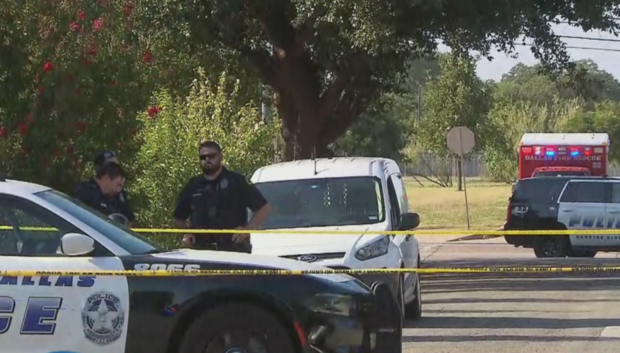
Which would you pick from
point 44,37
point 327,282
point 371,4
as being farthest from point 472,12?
point 327,282

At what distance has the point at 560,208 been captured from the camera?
23469mm

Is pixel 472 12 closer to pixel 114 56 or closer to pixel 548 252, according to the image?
pixel 114 56

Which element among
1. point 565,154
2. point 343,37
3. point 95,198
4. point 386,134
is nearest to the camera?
point 95,198

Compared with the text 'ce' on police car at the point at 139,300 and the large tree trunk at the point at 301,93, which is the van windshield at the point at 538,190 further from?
the text 'ce' on police car at the point at 139,300

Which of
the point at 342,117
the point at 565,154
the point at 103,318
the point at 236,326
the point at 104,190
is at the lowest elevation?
the point at 236,326

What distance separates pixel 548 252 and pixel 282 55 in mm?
7118

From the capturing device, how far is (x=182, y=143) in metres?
16.8

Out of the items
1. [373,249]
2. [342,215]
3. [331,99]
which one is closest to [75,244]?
[373,249]

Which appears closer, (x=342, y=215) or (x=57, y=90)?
(x=342, y=215)

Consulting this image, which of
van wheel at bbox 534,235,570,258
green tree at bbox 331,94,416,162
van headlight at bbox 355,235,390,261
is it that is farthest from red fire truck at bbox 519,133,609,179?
van headlight at bbox 355,235,390,261

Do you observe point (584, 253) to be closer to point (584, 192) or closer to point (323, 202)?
point (584, 192)

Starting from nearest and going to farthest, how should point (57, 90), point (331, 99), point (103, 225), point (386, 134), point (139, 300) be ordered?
1. point (139, 300)
2. point (103, 225)
3. point (57, 90)
4. point (331, 99)
5. point (386, 134)

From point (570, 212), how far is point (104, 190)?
15.7 meters

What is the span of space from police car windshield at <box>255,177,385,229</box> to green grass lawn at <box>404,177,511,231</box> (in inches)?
834
